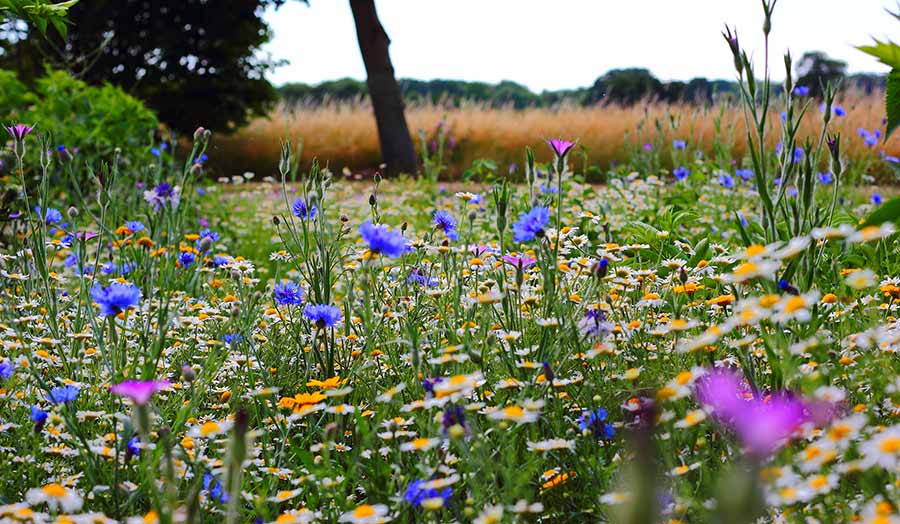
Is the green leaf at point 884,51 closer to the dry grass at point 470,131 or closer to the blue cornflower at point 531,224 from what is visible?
the blue cornflower at point 531,224

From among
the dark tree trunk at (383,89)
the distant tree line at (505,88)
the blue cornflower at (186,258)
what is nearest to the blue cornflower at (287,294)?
the blue cornflower at (186,258)

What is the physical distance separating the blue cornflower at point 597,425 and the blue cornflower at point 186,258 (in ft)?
6.78

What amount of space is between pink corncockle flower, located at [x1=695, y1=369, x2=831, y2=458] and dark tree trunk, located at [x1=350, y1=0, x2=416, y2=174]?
10283mm

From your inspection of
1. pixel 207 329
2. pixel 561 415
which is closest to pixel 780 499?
pixel 561 415

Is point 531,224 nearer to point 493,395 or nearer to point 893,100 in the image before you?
point 493,395

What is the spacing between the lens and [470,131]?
14.0 m

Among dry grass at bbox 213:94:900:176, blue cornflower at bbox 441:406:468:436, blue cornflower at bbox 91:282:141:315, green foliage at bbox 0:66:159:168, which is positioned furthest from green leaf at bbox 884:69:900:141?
dry grass at bbox 213:94:900:176

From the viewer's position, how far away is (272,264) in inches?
218

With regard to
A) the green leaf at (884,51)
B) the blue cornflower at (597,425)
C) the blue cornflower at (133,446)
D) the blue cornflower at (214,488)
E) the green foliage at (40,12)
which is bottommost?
the blue cornflower at (214,488)

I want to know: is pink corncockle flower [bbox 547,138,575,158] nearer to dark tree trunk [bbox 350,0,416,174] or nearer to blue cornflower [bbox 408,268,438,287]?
blue cornflower [bbox 408,268,438,287]

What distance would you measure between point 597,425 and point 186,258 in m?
2.12

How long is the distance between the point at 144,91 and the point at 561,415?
14.9 m

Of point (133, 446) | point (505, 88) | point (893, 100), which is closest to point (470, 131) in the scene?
point (893, 100)

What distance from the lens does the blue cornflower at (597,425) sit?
1.76 meters
